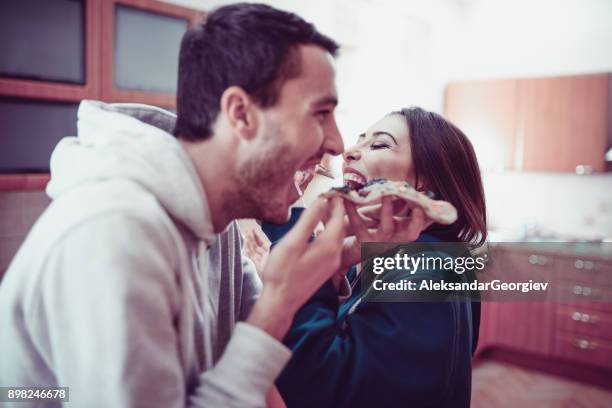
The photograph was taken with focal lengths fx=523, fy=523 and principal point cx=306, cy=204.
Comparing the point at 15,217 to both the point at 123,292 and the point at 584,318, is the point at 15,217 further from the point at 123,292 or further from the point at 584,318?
the point at 584,318

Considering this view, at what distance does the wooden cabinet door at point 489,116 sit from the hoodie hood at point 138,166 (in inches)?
155

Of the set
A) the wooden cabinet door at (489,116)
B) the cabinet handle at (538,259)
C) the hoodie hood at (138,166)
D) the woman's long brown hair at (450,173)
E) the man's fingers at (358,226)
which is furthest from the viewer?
the wooden cabinet door at (489,116)

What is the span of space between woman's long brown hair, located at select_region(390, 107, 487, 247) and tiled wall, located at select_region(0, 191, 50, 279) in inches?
58.9

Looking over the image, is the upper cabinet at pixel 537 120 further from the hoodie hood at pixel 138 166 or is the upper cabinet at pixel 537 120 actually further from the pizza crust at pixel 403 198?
the hoodie hood at pixel 138 166

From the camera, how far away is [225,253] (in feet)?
3.89

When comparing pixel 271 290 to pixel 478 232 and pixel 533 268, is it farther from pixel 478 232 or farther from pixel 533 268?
pixel 533 268

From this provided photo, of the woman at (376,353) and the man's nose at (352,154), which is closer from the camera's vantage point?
the woman at (376,353)

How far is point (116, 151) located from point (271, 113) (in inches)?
11.0

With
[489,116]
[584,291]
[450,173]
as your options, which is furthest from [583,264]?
[450,173]

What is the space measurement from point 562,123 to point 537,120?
7.5 inches

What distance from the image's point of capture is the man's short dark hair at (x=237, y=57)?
3.05 ft

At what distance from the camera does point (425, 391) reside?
1118 millimetres

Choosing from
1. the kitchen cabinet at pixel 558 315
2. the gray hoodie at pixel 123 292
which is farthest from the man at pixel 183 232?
the kitchen cabinet at pixel 558 315

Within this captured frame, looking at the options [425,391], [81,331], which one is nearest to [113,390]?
[81,331]
